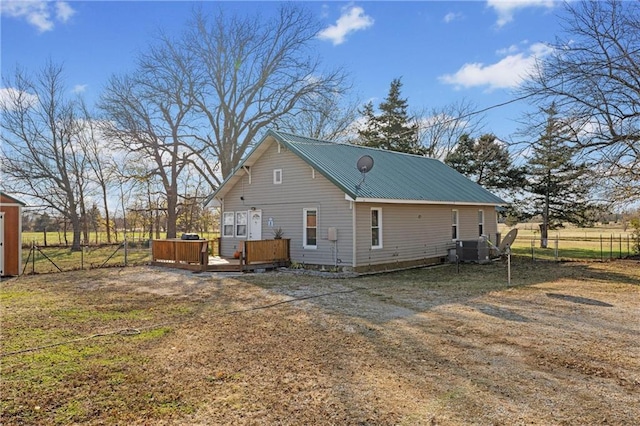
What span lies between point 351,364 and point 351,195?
8.73 meters

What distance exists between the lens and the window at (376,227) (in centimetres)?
1544

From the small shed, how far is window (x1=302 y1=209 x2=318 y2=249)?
31.0 ft

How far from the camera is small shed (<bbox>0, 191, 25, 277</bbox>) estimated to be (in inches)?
549

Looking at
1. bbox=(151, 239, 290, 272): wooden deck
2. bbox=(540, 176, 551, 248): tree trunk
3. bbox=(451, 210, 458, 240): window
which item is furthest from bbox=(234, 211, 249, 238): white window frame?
bbox=(540, 176, 551, 248): tree trunk

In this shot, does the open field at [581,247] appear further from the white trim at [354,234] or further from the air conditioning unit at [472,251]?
the white trim at [354,234]

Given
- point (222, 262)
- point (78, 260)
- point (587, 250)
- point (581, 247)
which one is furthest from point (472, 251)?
point (78, 260)

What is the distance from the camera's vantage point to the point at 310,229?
16.0m

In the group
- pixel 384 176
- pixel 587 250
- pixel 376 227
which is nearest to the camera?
pixel 376 227

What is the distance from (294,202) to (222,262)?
3.54 meters

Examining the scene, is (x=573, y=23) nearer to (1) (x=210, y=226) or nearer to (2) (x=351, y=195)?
(2) (x=351, y=195)

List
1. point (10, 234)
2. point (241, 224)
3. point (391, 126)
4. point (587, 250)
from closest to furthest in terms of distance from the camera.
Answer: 1. point (10, 234)
2. point (241, 224)
3. point (587, 250)
4. point (391, 126)

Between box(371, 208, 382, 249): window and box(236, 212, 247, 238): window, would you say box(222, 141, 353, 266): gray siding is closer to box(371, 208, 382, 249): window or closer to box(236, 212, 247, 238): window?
box(236, 212, 247, 238): window

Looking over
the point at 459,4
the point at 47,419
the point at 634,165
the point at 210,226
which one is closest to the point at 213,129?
the point at 210,226

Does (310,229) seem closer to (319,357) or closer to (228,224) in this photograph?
(228,224)
